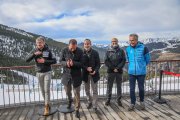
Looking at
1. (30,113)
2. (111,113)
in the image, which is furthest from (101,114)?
(30,113)

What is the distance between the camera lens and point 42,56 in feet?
22.9

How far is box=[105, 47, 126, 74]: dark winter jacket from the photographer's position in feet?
25.2

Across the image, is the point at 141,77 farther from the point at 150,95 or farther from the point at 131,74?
the point at 150,95

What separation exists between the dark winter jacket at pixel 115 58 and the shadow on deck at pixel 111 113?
114 centimetres

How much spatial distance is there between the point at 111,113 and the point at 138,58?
1.59 meters

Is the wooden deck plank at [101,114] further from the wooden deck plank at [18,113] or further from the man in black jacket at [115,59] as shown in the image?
the wooden deck plank at [18,113]

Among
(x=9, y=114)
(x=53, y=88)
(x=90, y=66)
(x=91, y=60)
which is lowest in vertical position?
(x=9, y=114)

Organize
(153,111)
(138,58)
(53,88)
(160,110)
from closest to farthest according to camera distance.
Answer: (138,58), (153,111), (160,110), (53,88)

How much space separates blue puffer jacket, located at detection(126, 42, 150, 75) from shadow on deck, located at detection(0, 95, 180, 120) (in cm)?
107

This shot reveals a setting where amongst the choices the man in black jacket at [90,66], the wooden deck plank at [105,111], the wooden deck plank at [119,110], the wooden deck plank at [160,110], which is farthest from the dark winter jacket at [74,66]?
the wooden deck plank at [160,110]

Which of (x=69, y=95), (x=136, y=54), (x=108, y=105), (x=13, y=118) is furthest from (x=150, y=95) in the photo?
(x=13, y=118)

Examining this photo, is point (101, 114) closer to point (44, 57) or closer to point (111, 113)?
point (111, 113)

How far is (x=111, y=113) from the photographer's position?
7.29m

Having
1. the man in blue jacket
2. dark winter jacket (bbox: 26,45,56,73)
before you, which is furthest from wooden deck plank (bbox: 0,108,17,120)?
the man in blue jacket
